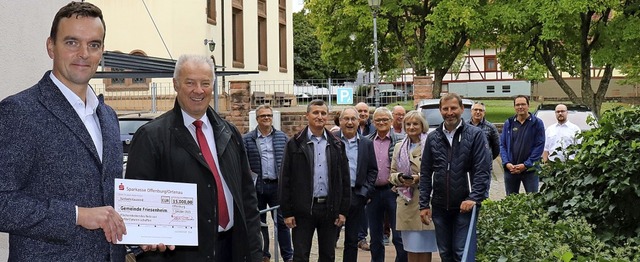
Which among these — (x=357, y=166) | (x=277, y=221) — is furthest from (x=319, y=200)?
(x=277, y=221)

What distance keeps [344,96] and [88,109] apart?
89.5 ft

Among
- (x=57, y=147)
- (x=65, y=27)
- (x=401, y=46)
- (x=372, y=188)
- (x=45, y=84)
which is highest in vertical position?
(x=401, y=46)

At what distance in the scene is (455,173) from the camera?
8.02 m

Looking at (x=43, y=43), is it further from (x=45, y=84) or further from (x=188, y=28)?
(x=188, y=28)

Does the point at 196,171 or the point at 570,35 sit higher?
the point at 570,35

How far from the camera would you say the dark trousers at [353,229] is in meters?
9.19

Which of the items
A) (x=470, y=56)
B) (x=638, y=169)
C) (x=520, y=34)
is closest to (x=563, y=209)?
(x=638, y=169)

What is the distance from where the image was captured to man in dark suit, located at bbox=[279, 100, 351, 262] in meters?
8.48

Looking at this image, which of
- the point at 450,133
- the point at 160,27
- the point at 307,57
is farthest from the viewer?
the point at 307,57

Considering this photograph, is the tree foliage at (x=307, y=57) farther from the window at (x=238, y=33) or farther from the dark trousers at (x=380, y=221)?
the dark trousers at (x=380, y=221)

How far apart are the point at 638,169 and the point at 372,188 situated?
3889 millimetres

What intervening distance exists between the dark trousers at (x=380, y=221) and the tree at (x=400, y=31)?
2741 cm

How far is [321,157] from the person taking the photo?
862 centimetres

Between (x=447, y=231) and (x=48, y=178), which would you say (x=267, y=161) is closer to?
(x=447, y=231)
